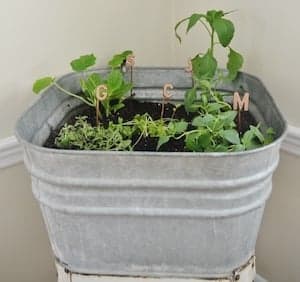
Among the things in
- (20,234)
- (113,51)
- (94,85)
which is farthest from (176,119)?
(20,234)

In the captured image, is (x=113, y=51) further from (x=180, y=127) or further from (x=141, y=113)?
(x=180, y=127)

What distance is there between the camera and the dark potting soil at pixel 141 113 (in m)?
0.84

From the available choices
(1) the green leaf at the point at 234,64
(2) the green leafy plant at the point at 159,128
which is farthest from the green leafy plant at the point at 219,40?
(2) the green leafy plant at the point at 159,128

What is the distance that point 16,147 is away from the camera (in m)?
1.04

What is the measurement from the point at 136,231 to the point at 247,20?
20.0 inches

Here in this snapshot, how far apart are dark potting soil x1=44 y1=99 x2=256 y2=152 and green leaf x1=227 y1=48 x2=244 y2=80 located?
8cm

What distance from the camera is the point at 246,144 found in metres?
0.78

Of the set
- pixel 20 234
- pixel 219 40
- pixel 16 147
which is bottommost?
pixel 20 234

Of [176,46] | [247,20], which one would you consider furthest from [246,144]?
[176,46]

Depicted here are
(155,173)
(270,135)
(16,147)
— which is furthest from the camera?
(16,147)

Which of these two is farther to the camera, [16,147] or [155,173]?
[16,147]

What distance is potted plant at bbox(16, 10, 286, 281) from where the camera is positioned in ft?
2.33

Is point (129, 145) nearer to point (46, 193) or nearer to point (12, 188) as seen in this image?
point (46, 193)

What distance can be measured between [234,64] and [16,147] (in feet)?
1.51
